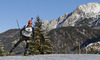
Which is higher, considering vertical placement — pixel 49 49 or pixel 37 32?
pixel 37 32

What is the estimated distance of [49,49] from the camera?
30.9 m

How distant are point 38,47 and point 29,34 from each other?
1870 cm

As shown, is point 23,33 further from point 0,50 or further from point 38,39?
point 0,50

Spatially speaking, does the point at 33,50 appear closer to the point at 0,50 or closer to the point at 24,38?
the point at 0,50

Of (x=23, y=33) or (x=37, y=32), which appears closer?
(x=23, y=33)

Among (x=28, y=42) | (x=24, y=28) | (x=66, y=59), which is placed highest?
(x=24, y=28)

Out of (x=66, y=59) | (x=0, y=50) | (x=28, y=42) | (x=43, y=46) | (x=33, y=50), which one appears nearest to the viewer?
(x=66, y=59)

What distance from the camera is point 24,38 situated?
11.5 metres

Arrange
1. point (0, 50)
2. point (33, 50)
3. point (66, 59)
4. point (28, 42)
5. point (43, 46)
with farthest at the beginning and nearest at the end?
1. point (0, 50)
2. point (43, 46)
3. point (33, 50)
4. point (28, 42)
5. point (66, 59)

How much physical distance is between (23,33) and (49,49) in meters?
19.7

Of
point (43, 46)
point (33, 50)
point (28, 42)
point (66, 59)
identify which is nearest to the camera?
point (66, 59)

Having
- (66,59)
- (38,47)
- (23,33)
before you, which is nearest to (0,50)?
(38,47)

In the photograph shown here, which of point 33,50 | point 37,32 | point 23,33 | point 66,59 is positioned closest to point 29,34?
point 23,33

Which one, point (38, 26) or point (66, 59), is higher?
point (38, 26)
